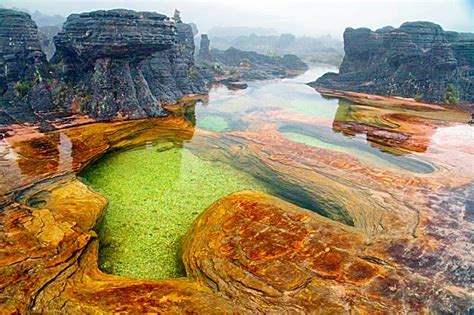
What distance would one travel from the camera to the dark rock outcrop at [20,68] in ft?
77.2

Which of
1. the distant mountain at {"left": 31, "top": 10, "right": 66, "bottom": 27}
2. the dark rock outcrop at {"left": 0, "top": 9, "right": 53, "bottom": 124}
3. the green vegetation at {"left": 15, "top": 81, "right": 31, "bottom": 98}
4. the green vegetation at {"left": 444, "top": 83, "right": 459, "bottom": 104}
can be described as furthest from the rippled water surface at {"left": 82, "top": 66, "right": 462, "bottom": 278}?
the distant mountain at {"left": 31, "top": 10, "right": 66, "bottom": 27}

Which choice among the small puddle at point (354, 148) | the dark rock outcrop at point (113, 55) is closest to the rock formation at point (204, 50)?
the dark rock outcrop at point (113, 55)

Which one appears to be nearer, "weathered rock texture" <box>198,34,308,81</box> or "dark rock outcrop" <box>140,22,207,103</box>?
"dark rock outcrop" <box>140,22,207,103</box>

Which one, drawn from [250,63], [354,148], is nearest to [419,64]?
[354,148]

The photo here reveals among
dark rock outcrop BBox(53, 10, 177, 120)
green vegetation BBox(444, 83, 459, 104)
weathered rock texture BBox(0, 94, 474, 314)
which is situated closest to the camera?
weathered rock texture BBox(0, 94, 474, 314)

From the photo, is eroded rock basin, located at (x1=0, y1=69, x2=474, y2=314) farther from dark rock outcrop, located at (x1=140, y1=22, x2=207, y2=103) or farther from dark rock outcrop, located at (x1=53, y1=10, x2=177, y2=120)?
dark rock outcrop, located at (x1=140, y1=22, x2=207, y2=103)

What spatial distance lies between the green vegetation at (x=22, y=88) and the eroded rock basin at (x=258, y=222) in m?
6.97

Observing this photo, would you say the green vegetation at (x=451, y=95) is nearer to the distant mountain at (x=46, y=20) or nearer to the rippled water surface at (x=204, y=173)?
the rippled water surface at (x=204, y=173)

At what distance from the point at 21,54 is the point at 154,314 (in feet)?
79.7

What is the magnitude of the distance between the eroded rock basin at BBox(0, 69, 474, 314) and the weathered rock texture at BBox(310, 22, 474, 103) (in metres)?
16.3

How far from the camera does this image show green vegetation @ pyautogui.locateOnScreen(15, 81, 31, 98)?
936 inches

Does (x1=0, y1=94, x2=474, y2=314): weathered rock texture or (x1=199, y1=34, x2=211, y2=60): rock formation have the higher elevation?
(x1=199, y1=34, x2=211, y2=60): rock formation

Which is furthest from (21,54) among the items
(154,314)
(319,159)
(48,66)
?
(154,314)

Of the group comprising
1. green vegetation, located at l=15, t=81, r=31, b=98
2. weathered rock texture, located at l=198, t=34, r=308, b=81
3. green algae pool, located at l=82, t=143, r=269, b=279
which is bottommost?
green algae pool, located at l=82, t=143, r=269, b=279
